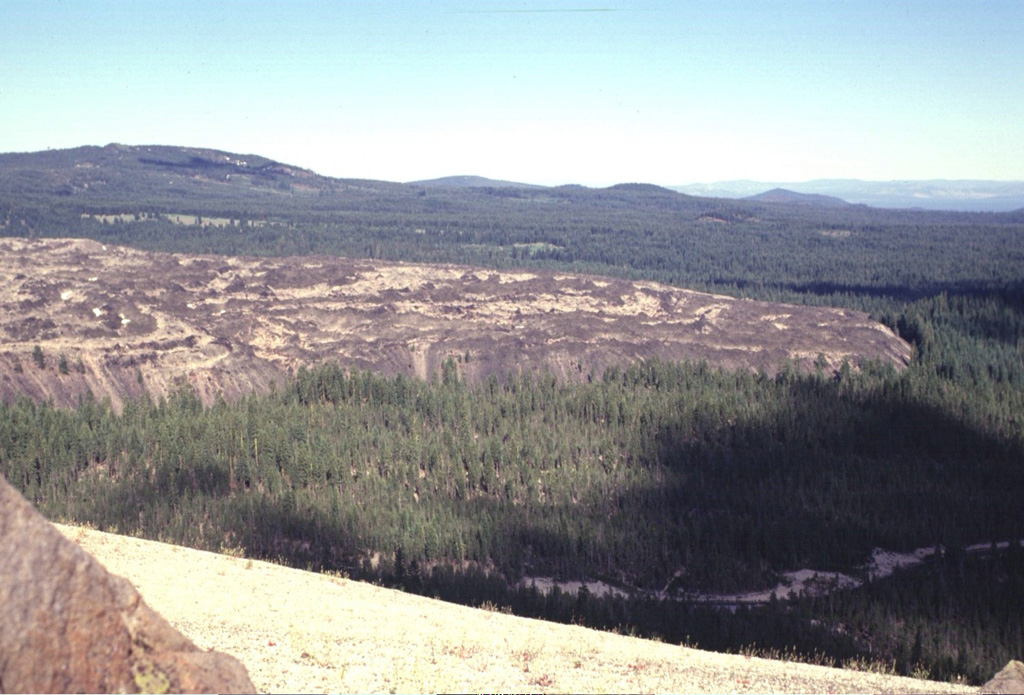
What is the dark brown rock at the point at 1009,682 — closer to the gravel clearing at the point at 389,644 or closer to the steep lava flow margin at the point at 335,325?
the gravel clearing at the point at 389,644

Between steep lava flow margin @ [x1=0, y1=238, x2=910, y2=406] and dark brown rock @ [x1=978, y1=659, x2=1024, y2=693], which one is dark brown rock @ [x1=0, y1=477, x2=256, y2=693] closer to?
dark brown rock @ [x1=978, y1=659, x2=1024, y2=693]

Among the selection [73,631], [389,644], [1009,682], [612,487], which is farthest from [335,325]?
[73,631]

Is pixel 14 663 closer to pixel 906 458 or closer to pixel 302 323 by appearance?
pixel 906 458

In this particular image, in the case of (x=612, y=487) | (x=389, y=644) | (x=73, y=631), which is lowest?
(x=612, y=487)

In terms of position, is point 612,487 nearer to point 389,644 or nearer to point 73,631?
point 389,644

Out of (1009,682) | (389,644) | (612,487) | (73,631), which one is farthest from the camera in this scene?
(612,487)

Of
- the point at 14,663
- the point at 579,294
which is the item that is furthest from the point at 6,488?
the point at 579,294

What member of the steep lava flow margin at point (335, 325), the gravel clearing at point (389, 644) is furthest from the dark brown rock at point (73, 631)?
the steep lava flow margin at point (335, 325)
